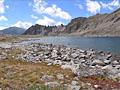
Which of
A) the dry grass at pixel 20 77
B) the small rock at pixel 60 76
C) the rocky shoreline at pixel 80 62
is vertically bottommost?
the rocky shoreline at pixel 80 62

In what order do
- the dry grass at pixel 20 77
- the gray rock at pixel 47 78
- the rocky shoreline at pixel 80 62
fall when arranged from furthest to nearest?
the rocky shoreline at pixel 80 62 → the gray rock at pixel 47 78 → the dry grass at pixel 20 77

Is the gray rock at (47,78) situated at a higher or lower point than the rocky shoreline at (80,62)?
higher

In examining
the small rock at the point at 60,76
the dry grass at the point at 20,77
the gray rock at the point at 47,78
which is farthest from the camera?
the small rock at the point at 60,76

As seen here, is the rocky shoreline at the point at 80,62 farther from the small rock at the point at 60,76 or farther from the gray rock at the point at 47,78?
the gray rock at the point at 47,78

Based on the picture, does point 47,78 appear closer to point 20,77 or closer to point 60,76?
point 60,76

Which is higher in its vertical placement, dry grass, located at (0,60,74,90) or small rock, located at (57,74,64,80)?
dry grass, located at (0,60,74,90)

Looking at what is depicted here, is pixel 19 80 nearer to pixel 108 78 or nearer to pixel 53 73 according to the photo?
pixel 53 73

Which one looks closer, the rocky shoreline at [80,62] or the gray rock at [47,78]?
the gray rock at [47,78]

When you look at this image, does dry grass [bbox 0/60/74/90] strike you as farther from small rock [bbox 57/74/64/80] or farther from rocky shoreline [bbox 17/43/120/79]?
rocky shoreline [bbox 17/43/120/79]

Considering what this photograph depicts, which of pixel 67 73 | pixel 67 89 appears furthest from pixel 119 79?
pixel 67 89

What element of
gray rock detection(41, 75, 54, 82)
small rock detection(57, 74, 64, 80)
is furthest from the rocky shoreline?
gray rock detection(41, 75, 54, 82)

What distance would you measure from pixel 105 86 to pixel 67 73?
4.12m

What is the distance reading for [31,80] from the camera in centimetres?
2042

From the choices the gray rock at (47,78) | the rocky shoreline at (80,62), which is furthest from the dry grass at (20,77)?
the rocky shoreline at (80,62)
